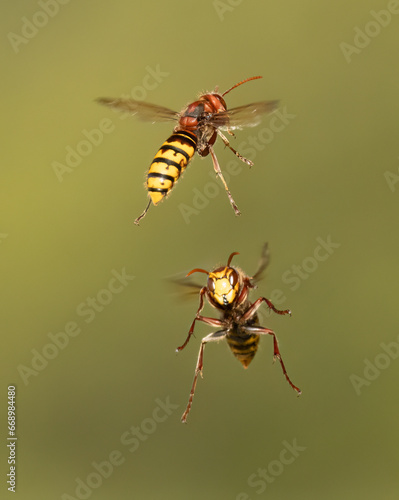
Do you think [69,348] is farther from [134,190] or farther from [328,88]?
[328,88]

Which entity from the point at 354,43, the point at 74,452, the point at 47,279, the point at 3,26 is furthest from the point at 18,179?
the point at 354,43

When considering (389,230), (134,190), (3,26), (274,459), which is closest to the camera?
(274,459)

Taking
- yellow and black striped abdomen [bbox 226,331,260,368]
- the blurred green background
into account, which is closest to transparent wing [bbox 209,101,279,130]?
yellow and black striped abdomen [bbox 226,331,260,368]

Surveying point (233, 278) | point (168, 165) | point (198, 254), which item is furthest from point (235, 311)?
point (198, 254)

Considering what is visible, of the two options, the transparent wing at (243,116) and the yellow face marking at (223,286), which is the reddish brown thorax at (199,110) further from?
the yellow face marking at (223,286)

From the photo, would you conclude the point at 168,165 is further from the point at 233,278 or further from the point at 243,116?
the point at 233,278

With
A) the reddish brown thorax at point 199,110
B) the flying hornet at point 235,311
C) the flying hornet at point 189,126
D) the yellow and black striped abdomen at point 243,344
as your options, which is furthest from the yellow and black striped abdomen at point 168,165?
the yellow and black striped abdomen at point 243,344
